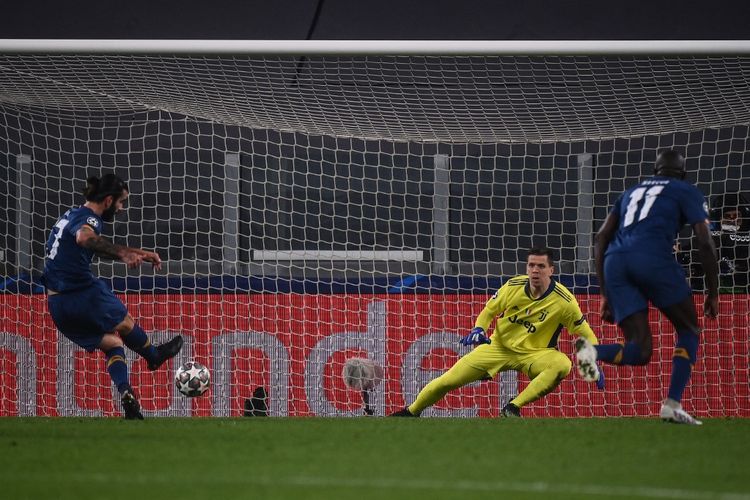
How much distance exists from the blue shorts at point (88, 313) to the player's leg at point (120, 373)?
7 centimetres

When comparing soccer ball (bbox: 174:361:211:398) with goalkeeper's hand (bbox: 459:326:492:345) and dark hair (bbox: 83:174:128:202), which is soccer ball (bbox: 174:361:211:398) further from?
goalkeeper's hand (bbox: 459:326:492:345)

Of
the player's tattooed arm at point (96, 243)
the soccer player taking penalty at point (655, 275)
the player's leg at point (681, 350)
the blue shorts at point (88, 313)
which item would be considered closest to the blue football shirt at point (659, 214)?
the soccer player taking penalty at point (655, 275)

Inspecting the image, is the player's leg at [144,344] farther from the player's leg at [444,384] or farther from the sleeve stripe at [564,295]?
the sleeve stripe at [564,295]

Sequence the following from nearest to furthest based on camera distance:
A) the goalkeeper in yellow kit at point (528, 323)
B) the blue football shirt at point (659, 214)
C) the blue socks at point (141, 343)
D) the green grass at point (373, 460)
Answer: the green grass at point (373, 460) → the blue football shirt at point (659, 214) → the blue socks at point (141, 343) → the goalkeeper in yellow kit at point (528, 323)

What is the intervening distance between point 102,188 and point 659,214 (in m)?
3.30

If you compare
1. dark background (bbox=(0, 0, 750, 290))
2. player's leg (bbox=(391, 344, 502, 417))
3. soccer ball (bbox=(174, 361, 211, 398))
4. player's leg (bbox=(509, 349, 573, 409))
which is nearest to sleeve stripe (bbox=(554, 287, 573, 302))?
player's leg (bbox=(509, 349, 573, 409))

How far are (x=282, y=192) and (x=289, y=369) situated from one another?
2828mm

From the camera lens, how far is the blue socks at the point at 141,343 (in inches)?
283

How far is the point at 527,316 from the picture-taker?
785 cm

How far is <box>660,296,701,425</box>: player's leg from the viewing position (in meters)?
5.84

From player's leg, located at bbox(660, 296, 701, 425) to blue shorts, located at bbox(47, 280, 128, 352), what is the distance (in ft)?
11.0

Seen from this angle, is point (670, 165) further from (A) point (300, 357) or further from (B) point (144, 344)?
(A) point (300, 357)
